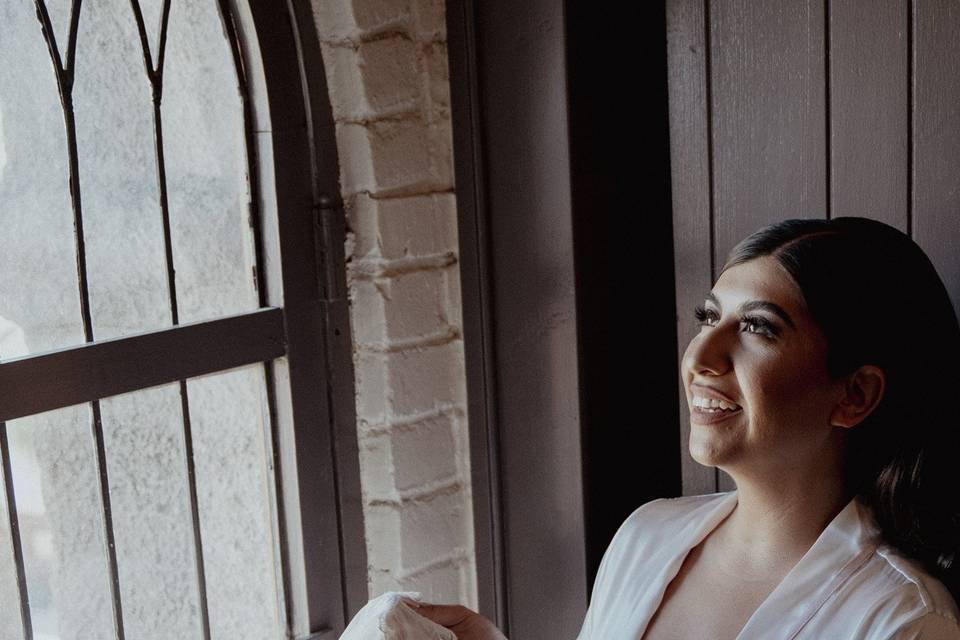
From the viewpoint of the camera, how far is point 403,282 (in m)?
1.70

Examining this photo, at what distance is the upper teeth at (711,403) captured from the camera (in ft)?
4.29

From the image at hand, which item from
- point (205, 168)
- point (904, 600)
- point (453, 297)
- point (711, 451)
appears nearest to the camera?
point (904, 600)

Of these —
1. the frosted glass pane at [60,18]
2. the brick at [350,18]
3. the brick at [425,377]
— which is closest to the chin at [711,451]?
the brick at [425,377]

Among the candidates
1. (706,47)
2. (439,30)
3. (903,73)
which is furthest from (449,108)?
(903,73)

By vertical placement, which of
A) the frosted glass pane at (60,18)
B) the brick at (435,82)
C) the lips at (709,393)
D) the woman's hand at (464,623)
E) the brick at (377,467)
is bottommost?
the woman's hand at (464,623)

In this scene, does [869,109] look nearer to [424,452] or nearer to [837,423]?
[837,423]

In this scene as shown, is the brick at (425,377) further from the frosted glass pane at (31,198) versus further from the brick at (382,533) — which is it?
the frosted glass pane at (31,198)

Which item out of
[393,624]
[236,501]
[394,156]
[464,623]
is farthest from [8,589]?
[394,156]

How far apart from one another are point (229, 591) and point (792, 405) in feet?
2.85

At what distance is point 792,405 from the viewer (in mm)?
1278

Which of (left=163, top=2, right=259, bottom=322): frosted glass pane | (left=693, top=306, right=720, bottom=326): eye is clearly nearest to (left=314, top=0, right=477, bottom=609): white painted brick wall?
(left=163, top=2, right=259, bottom=322): frosted glass pane

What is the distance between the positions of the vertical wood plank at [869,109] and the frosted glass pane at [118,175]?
2.92 feet

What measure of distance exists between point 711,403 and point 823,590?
9.6 inches

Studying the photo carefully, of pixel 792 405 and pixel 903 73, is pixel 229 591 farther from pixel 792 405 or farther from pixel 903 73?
pixel 903 73
